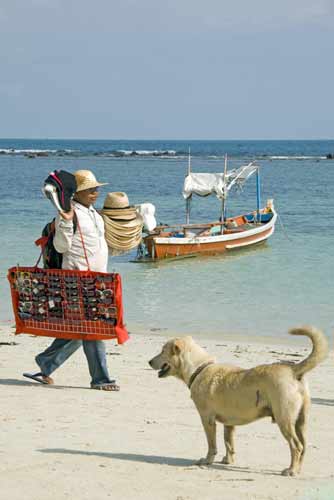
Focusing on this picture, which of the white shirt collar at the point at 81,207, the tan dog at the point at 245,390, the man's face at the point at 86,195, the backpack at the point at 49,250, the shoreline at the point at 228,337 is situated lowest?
the shoreline at the point at 228,337

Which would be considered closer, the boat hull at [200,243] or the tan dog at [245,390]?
the tan dog at [245,390]

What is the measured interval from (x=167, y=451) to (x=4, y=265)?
14950mm

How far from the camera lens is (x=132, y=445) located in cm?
617

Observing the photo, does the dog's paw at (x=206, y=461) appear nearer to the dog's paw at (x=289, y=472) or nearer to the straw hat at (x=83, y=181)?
the dog's paw at (x=289, y=472)

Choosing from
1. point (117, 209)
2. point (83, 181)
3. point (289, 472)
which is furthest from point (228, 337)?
point (289, 472)

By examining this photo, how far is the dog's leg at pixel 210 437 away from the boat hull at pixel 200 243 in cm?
1764

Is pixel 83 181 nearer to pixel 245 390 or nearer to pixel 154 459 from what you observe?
pixel 154 459

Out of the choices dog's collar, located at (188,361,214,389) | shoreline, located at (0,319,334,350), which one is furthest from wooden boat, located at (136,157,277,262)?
dog's collar, located at (188,361,214,389)

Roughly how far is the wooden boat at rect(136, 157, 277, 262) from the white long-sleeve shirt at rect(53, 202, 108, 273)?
1550 cm

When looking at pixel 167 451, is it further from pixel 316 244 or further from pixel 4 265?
pixel 316 244

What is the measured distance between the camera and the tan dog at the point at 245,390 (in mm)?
5164

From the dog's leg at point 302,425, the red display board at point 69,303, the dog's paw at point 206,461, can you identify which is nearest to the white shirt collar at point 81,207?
the red display board at point 69,303

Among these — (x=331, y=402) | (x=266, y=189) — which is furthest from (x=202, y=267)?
(x=266, y=189)

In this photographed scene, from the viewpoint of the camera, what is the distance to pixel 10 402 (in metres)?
7.34
